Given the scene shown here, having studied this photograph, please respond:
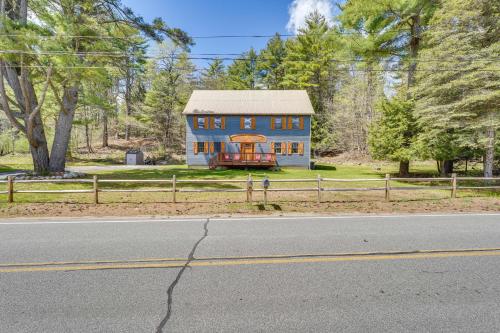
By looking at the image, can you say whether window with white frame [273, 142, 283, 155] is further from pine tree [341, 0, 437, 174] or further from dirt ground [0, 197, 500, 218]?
dirt ground [0, 197, 500, 218]

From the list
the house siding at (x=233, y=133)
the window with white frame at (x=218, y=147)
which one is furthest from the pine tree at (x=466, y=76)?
the window with white frame at (x=218, y=147)

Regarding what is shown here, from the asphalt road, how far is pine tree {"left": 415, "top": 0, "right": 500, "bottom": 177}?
9.40 m

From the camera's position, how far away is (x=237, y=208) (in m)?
8.86

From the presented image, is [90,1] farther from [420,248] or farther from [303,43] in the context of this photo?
[303,43]

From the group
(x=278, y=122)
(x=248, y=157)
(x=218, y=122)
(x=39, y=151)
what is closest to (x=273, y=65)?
(x=278, y=122)

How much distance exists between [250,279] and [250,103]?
25230 millimetres

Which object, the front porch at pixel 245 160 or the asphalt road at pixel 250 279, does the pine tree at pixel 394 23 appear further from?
the asphalt road at pixel 250 279

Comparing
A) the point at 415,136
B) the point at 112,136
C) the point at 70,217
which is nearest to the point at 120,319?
the point at 70,217

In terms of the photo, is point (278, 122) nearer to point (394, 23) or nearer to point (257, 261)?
point (394, 23)

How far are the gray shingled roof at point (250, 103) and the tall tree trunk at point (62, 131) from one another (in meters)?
11.1

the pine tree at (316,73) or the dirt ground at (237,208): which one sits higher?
the pine tree at (316,73)

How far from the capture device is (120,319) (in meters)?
2.94

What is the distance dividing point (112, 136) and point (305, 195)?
4626cm

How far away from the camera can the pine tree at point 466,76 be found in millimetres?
12719
